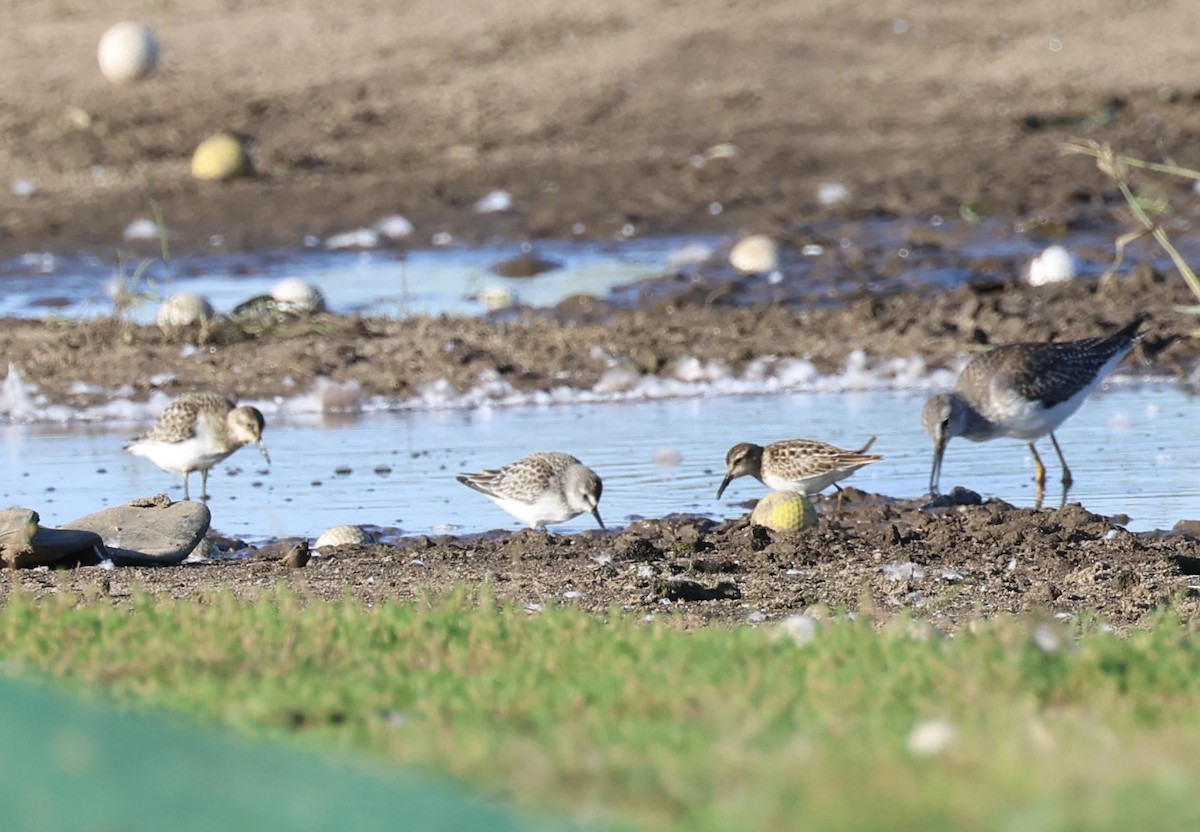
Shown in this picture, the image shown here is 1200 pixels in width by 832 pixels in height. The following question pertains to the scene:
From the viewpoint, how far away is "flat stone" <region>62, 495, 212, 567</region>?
10.1 meters

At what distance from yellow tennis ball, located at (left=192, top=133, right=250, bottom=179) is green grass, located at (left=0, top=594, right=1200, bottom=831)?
1960 cm

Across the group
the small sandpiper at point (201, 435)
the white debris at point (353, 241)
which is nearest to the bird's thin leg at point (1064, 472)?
the small sandpiper at point (201, 435)

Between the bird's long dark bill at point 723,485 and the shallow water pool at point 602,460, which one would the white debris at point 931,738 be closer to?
the shallow water pool at point 602,460

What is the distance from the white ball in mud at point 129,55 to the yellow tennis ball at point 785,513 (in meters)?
22.6

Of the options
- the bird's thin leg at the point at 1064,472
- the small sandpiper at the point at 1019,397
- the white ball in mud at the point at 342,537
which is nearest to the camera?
the white ball in mud at the point at 342,537

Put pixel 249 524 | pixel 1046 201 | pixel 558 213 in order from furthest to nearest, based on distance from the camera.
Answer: pixel 558 213
pixel 1046 201
pixel 249 524

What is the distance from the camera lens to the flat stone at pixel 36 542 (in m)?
9.63

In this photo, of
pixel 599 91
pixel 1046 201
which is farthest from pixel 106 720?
pixel 599 91

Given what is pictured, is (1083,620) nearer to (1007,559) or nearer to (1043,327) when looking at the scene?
(1007,559)

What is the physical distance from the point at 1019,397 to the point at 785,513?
255cm

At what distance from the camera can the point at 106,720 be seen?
4.84 meters

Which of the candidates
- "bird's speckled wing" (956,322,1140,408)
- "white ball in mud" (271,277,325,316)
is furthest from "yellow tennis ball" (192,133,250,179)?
"bird's speckled wing" (956,322,1140,408)

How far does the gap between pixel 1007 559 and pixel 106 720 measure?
5674 millimetres

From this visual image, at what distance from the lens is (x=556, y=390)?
51.8 feet
